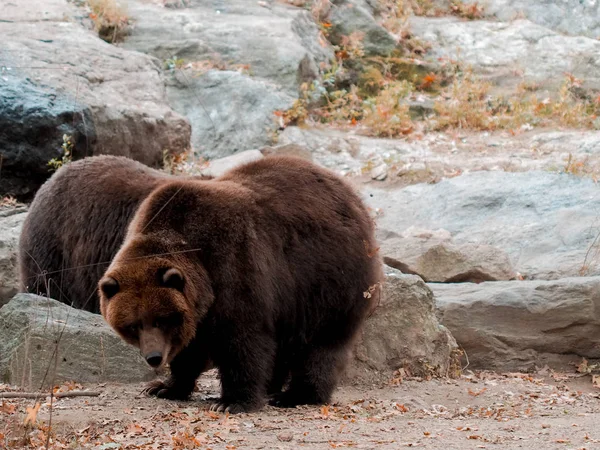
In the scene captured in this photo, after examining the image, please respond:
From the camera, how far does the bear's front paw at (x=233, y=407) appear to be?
288 inches

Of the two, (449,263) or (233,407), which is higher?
(233,407)

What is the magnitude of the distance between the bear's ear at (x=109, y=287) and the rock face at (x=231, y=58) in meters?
8.89

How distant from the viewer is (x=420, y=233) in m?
13.3

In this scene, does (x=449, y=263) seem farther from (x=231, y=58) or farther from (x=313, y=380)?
(x=231, y=58)

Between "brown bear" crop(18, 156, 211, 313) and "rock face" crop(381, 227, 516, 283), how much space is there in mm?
3686

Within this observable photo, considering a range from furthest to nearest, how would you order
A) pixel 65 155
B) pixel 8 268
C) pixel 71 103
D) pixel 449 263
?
pixel 71 103, pixel 65 155, pixel 449 263, pixel 8 268

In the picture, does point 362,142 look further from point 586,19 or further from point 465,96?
point 586,19

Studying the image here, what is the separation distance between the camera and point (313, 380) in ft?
26.1

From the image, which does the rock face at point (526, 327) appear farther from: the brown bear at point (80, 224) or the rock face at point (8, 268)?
the rock face at point (8, 268)

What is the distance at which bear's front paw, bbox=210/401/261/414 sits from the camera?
24.0ft

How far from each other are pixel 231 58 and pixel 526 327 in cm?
979

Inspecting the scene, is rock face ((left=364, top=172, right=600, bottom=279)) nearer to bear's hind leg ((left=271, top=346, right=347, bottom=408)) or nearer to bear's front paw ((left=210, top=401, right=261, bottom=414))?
bear's hind leg ((left=271, top=346, right=347, bottom=408))

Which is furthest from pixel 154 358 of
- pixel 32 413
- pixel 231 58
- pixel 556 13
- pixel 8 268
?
pixel 556 13

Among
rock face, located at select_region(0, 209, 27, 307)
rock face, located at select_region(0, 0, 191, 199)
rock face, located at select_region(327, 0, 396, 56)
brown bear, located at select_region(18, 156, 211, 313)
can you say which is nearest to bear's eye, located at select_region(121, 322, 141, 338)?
brown bear, located at select_region(18, 156, 211, 313)
